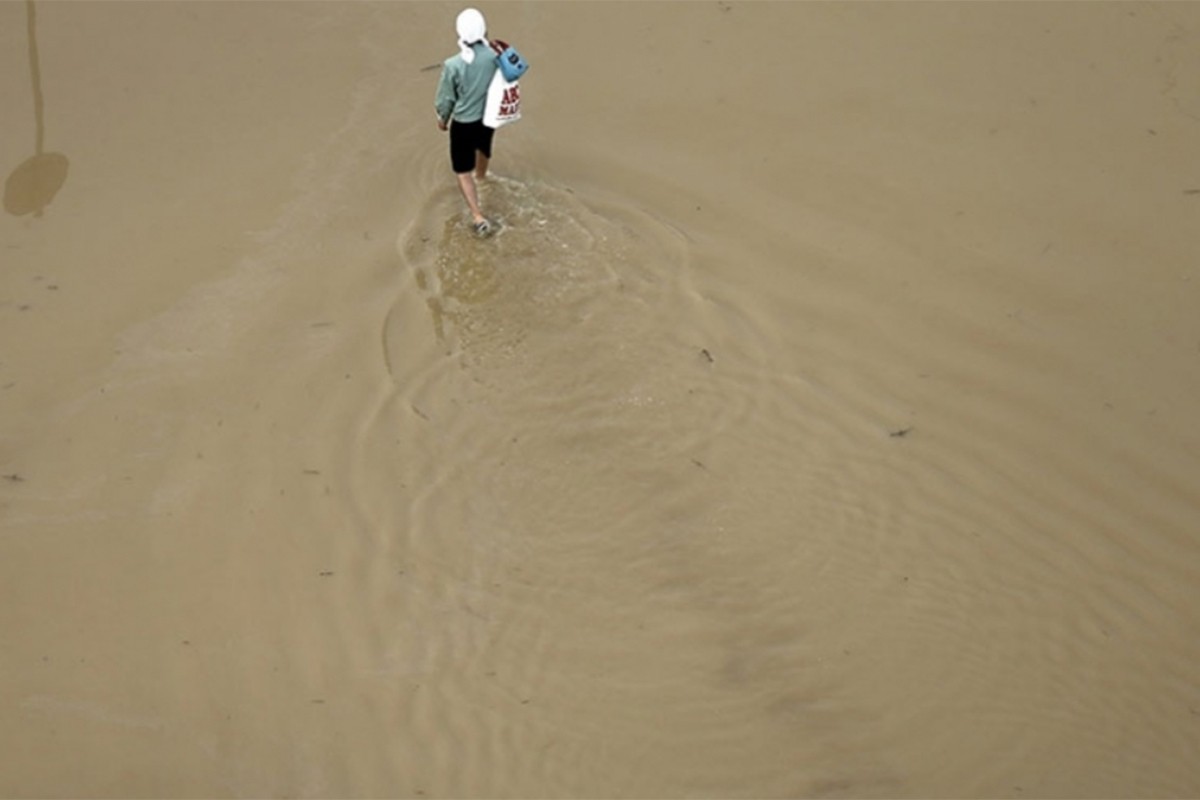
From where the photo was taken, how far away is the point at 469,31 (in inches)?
208

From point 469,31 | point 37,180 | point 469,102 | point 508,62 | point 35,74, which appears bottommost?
point 37,180

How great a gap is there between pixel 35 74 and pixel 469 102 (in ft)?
10.5

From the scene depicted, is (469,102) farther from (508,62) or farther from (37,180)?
(37,180)

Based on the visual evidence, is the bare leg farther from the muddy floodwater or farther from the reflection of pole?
the reflection of pole

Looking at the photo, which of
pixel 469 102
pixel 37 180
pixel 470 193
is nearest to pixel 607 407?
pixel 470 193

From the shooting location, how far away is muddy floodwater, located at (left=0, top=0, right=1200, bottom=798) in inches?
165

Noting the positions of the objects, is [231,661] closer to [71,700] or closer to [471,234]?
[71,700]

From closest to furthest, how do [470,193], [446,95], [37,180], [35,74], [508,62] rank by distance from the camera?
[508,62] → [446,95] → [470,193] → [37,180] → [35,74]

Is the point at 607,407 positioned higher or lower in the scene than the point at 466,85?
lower

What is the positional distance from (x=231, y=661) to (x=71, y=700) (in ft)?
1.91

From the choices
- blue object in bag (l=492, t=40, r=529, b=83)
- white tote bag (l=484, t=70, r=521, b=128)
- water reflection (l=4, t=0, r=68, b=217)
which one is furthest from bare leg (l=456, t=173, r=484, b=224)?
water reflection (l=4, t=0, r=68, b=217)

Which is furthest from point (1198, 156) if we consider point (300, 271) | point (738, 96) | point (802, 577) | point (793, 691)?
point (300, 271)

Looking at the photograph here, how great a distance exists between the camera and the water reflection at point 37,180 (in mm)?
6074

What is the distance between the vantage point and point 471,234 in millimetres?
5949
